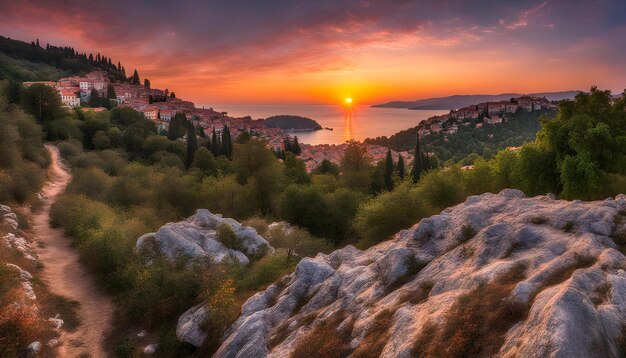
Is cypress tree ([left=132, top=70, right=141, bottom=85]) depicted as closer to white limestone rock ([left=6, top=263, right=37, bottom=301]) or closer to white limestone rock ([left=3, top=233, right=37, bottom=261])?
white limestone rock ([left=3, top=233, right=37, bottom=261])

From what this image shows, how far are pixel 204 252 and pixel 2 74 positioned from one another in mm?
122550

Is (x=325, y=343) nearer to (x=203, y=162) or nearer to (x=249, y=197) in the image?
(x=249, y=197)

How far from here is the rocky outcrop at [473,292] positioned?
28.6 ft

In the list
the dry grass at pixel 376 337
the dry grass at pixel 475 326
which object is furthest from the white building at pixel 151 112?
the dry grass at pixel 475 326

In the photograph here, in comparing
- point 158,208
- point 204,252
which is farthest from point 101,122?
point 204,252

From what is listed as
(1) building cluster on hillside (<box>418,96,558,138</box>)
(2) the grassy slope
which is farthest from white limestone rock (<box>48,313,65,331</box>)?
(1) building cluster on hillside (<box>418,96,558,138</box>)

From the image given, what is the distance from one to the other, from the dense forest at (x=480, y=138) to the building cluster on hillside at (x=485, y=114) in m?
3.14

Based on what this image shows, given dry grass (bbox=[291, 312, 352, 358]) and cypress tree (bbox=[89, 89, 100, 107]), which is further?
cypress tree (bbox=[89, 89, 100, 107])

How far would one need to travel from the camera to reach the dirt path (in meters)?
19.4

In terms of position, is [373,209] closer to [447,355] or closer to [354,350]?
[354,350]

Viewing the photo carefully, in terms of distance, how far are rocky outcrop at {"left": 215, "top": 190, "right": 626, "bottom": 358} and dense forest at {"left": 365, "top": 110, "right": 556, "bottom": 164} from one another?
3816 inches

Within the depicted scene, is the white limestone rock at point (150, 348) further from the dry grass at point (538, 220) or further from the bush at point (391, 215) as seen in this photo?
the dry grass at point (538, 220)

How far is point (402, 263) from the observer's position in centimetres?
1559

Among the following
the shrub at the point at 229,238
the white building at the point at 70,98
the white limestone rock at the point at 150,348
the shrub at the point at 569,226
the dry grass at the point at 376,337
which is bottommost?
the white limestone rock at the point at 150,348
